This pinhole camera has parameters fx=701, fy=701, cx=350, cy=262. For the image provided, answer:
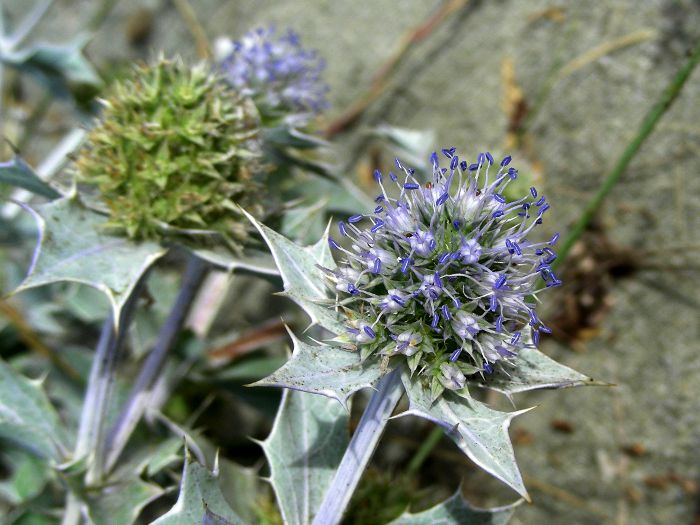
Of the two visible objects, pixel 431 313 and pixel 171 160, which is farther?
pixel 171 160

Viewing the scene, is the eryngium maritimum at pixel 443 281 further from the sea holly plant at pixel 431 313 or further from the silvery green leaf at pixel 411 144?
the silvery green leaf at pixel 411 144

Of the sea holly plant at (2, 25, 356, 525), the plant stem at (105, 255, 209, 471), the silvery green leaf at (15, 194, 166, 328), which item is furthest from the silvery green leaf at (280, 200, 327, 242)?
the silvery green leaf at (15, 194, 166, 328)

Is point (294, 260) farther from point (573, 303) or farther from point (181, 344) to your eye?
point (573, 303)

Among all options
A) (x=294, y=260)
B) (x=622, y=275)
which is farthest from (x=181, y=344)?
(x=622, y=275)

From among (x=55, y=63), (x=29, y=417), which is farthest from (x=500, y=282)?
(x=55, y=63)

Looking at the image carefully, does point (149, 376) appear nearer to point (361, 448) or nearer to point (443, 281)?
point (361, 448)

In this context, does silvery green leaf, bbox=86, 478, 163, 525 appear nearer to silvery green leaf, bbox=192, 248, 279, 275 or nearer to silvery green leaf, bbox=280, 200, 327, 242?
silvery green leaf, bbox=192, 248, 279, 275

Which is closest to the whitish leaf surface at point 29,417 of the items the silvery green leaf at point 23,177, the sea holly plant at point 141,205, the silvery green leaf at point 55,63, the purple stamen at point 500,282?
the sea holly plant at point 141,205

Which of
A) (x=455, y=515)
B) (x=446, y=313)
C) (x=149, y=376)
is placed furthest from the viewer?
(x=149, y=376)
